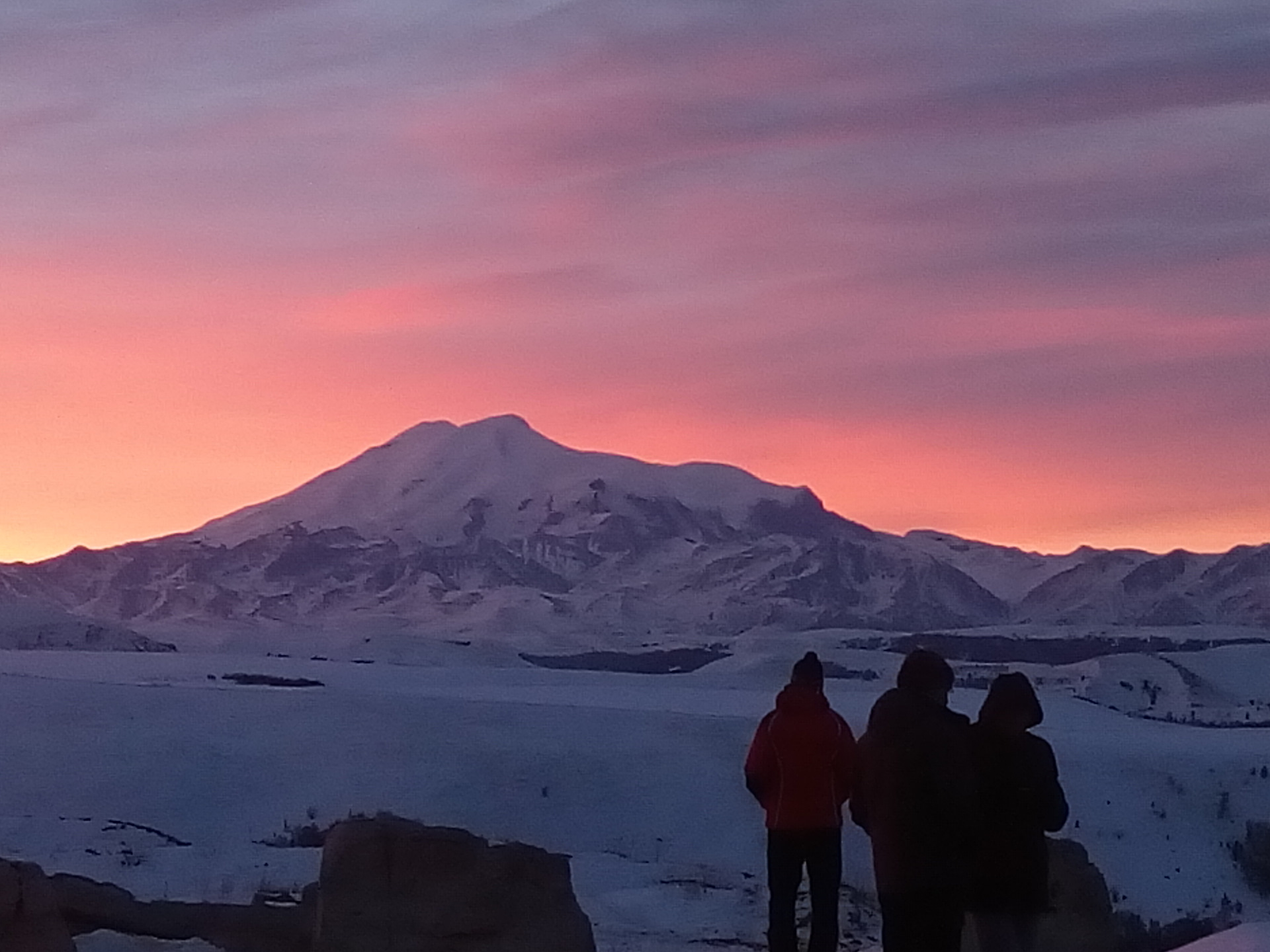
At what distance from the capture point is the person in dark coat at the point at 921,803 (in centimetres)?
796

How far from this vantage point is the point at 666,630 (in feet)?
650

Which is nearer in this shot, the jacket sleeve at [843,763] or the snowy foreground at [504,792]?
the jacket sleeve at [843,763]

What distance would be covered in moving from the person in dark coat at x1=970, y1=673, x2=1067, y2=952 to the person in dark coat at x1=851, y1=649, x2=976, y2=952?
98 mm

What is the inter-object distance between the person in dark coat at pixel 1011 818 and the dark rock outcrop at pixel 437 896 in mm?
5197

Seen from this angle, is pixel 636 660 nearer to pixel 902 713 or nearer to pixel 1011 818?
pixel 1011 818

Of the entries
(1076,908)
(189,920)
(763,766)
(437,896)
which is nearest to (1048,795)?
(763,766)

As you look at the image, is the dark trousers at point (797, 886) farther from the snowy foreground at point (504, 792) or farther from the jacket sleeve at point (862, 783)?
the snowy foreground at point (504, 792)

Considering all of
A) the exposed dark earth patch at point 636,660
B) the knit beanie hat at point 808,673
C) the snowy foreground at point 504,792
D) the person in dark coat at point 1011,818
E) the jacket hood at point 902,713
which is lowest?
the snowy foreground at point 504,792

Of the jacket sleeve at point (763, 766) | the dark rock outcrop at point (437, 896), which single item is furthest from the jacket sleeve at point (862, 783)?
the dark rock outcrop at point (437, 896)

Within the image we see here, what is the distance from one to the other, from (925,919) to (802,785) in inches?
61.4

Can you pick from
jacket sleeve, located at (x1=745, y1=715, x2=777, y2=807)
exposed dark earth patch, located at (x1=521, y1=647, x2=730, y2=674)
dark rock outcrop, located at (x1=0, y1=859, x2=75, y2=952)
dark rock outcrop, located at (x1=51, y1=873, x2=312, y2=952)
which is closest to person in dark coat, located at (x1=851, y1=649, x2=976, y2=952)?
jacket sleeve, located at (x1=745, y1=715, x2=777, y2=807)

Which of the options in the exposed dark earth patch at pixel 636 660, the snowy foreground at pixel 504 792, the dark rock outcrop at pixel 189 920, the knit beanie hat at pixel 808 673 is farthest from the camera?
the exposed dark earth patch at pixel 636 660

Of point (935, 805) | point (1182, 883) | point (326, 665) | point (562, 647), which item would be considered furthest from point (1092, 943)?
point (562, 647)

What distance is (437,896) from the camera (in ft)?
42.6
